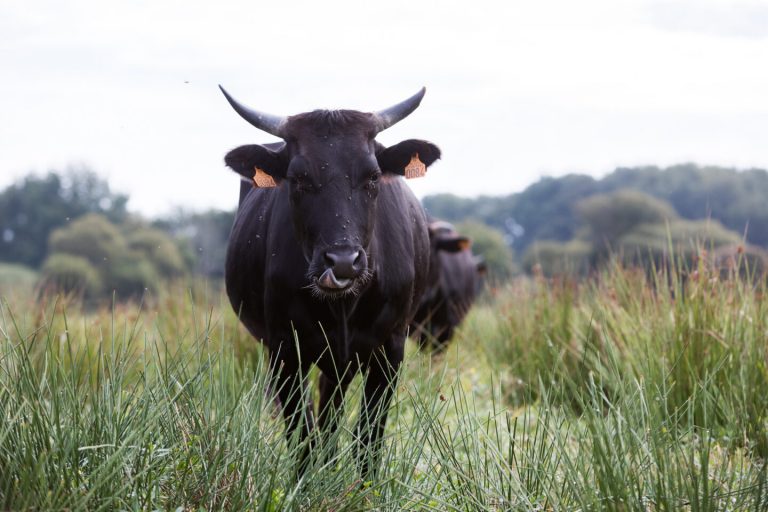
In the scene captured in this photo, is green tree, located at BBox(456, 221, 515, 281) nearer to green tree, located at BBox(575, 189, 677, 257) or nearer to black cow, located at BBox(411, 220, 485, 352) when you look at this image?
green tree, located at BBox(575, 189, 677, 257)

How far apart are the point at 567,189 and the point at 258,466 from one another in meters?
94.9

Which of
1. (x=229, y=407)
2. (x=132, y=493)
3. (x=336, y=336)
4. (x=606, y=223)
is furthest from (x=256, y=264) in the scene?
(x=606, y=223)

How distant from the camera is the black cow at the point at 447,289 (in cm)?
1139

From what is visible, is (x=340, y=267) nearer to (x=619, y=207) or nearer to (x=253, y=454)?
(x=253, y=454)

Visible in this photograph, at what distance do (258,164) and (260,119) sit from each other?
0.30 metres

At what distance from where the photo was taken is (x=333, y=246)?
4.34m

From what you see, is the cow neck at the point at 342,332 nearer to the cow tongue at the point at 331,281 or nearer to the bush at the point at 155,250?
the cow tongue at the point at 331,281

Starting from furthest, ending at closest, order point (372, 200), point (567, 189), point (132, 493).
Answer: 1. point (567, 189)
2. point (372, 200)
3. point (132, 493)

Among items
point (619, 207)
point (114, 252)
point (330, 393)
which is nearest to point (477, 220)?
point (619, 207)

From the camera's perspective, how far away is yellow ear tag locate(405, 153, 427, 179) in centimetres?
499

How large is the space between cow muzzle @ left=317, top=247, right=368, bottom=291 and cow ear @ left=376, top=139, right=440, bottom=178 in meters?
0.77

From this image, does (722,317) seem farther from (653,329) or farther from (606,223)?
(606,223)

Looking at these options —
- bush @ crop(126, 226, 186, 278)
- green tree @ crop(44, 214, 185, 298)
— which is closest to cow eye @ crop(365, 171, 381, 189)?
green tree @ crop(44, 214, 185, 298)

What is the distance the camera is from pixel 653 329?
6.17 meters
